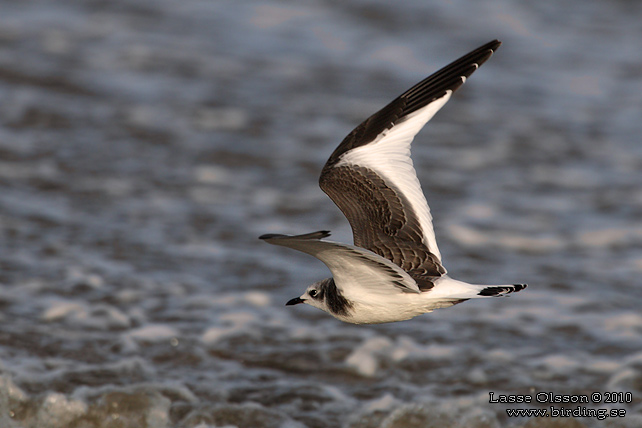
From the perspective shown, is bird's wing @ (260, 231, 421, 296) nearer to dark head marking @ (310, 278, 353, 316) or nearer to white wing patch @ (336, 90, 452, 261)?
dark head marking @ (310, 278, 353, 316)

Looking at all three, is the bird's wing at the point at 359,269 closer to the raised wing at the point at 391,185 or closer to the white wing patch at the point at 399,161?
the raised wing at the point at 391,185

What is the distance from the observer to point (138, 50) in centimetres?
1270

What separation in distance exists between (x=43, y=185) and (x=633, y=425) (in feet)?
21.0

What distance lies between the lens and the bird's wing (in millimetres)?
3922

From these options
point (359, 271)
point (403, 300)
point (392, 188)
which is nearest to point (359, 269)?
point (359, 271)

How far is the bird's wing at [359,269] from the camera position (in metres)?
3.92

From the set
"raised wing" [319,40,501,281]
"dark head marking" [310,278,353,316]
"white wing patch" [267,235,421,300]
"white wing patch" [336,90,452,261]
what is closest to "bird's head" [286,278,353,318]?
"dark head marking" [310,278,353,316]

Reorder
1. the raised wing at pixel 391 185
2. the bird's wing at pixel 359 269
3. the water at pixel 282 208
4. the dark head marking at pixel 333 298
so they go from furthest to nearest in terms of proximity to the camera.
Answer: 1. the water at pixel 282 208
2. the raised wing at pixel 391 185
3. the dark head marking at pixel 333 298
4. the bird's wing at pixel 359 269

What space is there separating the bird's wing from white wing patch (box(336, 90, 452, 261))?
52 centimetres

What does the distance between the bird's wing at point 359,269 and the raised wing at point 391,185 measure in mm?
369

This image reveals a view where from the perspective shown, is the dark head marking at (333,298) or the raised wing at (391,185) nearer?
the dark head marking at (333,298)

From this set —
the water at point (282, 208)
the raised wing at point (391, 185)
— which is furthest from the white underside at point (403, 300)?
the water at point (282, 208)

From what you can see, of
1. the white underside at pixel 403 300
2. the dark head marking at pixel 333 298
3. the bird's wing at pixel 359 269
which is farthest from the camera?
the dark head marking at pixel 333 298

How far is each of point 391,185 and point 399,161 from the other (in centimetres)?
16
